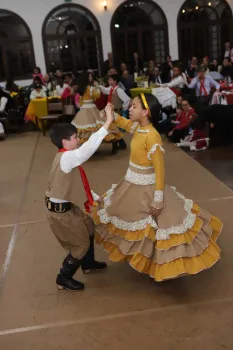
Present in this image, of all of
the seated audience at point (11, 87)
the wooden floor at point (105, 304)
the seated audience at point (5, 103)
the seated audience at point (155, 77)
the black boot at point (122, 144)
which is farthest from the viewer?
the seated audience at point (11, 87)

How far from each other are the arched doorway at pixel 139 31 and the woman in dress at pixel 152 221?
9891 mm

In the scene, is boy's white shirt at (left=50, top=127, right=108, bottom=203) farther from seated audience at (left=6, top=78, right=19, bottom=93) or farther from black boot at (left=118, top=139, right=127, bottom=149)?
seated audience at (left=6, top=78, right=19, bottom=93)

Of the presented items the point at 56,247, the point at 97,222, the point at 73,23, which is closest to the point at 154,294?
the point at 97,222

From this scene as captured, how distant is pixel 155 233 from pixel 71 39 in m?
10.5

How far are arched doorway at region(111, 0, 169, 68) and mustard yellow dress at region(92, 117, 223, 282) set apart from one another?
9.93 metres

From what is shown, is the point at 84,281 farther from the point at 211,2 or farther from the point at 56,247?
the point at 211,2

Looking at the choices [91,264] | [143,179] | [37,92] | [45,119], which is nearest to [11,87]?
[37,92]

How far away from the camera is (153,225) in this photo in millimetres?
2430

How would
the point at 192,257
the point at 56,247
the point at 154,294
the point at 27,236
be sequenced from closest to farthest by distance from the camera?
the point at 192,257
the point at 154,294
the point at 56,247
the point at 27,236

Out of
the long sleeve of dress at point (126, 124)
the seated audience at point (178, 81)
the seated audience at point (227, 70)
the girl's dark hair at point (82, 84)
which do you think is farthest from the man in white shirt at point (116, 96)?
the long sleeve of dress at point (126, 124)

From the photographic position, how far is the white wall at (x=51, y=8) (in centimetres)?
1132

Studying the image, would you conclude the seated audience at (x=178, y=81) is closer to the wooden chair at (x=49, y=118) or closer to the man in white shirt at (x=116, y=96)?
the man in white shirt at (x=116, y=96)

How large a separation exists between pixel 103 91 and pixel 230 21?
295 inches

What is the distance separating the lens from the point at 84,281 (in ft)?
9.09
